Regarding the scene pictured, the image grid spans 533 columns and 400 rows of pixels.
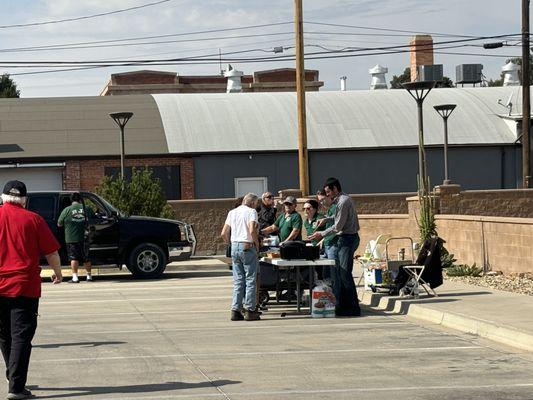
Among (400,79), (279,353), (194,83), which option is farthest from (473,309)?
(400,79)

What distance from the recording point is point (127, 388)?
1003cm

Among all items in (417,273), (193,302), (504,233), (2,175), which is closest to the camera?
(417,273)

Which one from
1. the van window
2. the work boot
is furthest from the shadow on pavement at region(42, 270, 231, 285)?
the work boot

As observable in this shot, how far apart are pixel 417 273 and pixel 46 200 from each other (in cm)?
1052

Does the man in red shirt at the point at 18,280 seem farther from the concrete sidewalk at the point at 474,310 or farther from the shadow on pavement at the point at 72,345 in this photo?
the concrete sidewalk at the point at 474,310

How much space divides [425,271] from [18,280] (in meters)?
9.02

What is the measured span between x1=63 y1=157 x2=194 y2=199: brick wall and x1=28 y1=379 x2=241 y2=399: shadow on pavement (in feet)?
98.3

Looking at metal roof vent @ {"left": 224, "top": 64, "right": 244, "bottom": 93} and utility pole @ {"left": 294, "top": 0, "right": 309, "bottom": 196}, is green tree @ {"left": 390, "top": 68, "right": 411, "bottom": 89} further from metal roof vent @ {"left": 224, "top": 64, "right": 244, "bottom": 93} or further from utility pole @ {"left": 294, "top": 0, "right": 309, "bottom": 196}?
utility pole @ {"left": 294, "top": 0, "right": 309, "bottom": 196}

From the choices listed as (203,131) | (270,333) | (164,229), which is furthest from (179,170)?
(270,333)

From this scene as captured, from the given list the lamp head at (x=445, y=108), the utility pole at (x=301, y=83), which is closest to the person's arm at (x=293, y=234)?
the utility pole at (x=301, y=83)

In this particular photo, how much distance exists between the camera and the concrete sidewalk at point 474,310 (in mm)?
13148

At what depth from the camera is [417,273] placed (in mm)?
17469

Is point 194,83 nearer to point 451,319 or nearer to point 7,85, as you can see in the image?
A: point 7,85

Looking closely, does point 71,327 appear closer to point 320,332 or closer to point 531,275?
point 320,332
